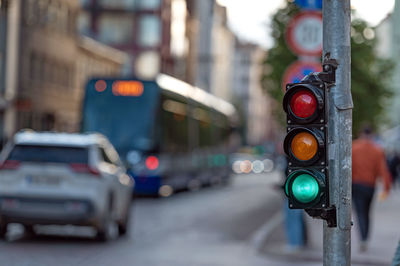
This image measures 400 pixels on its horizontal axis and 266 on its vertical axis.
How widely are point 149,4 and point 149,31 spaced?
7.52 feet

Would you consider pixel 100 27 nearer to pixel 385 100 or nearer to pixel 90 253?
pixel 385 100

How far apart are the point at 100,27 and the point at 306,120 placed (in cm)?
8456

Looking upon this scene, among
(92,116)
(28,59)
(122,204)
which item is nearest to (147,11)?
(28,59)

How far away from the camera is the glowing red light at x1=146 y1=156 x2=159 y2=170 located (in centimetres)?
2788

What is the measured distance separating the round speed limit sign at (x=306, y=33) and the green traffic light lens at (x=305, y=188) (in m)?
7.86

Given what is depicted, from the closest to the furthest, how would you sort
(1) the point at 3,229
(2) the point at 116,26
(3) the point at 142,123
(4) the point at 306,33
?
(4) the point at 306,33 < (1) the point at 3,229 < (3) the point at 142,123 < (2) the point at 116,26

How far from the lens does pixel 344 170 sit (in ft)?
18.2

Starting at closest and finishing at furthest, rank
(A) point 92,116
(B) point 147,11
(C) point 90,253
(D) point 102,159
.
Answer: (C) point 90,253, (D) point 102,159, (A) point 92,116, (B) point 147,11

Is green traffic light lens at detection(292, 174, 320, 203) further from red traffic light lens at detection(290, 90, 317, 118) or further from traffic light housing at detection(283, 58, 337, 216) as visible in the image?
red traffic light lens at detection(290, 90, 317, 118)

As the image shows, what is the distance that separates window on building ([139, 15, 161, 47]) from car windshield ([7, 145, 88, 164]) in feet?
244

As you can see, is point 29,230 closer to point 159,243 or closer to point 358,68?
point 159,243

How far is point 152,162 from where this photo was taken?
91.5 feet

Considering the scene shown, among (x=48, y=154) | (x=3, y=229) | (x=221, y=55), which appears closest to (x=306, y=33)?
(x=48, y=154)

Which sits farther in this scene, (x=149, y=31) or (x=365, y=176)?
(x=149, y=31)
